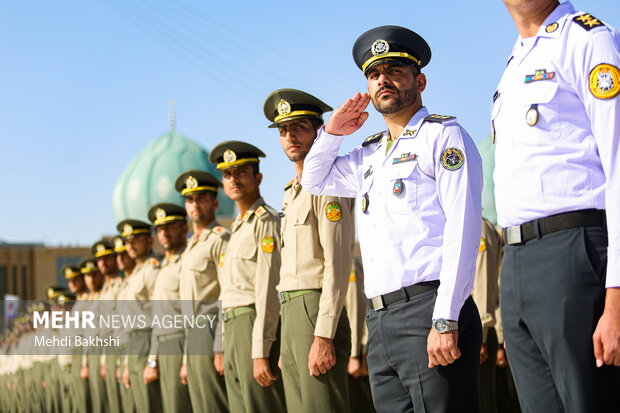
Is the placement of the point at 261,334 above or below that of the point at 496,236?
below

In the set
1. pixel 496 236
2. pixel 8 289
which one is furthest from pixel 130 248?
pixel 8 289

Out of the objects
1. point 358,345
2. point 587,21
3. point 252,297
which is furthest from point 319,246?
point 587,21

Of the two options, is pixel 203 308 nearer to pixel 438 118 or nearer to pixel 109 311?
pixel 438 118

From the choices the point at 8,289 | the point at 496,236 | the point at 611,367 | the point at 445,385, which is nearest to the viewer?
the point at 611,367

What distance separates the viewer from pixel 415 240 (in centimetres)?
336

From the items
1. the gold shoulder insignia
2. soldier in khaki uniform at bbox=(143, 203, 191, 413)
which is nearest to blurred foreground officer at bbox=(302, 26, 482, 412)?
the gold shoulder insignia

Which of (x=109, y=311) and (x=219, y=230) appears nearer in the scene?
(x=219, y=230)

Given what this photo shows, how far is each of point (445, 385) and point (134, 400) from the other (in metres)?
6.96

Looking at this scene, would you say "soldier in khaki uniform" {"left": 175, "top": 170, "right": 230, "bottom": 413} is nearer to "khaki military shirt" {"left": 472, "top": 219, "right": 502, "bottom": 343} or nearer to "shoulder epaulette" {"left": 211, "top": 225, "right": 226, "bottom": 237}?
"shoulder epaulette" {"left": 211, "top": 225, "right": 226, "bottom": 237}

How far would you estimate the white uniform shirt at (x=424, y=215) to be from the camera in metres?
3.21

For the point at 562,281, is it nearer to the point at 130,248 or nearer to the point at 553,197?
the point at 553,197

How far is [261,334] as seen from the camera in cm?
556

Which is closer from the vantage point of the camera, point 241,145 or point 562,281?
point 562,281

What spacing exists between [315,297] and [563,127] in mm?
2565
